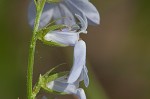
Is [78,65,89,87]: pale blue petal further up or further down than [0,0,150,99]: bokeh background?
further up

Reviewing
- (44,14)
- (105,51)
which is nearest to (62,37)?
(44,14)

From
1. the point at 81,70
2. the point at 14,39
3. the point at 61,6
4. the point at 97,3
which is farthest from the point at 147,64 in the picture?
the point at 81,70

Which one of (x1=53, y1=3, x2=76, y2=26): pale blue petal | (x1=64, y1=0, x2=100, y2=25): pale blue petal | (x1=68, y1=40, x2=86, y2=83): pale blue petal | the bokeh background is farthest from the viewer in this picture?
the bokeh background

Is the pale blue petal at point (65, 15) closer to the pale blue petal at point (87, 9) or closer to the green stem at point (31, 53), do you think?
the pale blue petal at point (87, 9)

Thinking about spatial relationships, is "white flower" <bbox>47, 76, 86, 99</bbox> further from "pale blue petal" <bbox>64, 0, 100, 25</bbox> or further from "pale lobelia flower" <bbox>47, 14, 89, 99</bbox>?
"pale blue petal" <bbox>64, 0, 100, 25</bbox>

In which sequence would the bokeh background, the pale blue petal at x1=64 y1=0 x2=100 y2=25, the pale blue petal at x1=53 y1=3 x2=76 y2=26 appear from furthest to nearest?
1. the bokeh background
2. the pale blue petal at x1=53 y1=3 x2=76 y2=26
3. the pale blue petal at x1=64 y1=0 x2=100 y2=25

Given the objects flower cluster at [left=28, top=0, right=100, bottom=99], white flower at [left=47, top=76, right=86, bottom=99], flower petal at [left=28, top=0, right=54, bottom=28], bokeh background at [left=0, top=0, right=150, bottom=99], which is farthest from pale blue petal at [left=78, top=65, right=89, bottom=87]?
bokeh background at [left=0, top=0, right=150, bottom=99]

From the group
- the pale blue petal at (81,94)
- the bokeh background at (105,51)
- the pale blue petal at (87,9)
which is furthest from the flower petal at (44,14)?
the bokeh background at (105,51)

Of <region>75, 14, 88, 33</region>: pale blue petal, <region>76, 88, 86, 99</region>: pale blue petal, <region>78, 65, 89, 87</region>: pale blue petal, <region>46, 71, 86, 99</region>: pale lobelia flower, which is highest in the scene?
<region>75, 14, 88, 33</region>: pale blue petal

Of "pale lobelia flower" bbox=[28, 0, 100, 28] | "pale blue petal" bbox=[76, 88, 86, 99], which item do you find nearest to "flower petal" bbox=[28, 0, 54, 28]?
"pale lobelia flower" bbox=[28, 0, 100, 28]

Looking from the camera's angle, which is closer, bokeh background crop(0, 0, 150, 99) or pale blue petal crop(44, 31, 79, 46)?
pale blue petal crop(44, 31, 79, 46)
